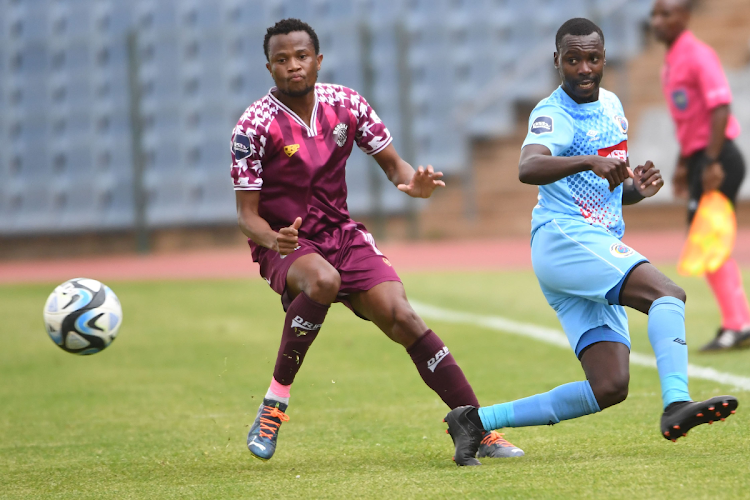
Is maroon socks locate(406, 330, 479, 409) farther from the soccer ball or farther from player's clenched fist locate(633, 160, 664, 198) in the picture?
the soccer ball

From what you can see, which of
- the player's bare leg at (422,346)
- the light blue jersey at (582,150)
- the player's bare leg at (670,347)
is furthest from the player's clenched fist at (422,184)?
the player's bare leg at (670,347)

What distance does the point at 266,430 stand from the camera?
4250 mm

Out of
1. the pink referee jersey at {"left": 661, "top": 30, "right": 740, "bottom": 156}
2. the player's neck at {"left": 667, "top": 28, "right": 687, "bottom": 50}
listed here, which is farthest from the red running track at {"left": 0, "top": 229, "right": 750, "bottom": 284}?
the player's neck at {"left": 667, "top": 28, "right": 687, "bottom": 50}

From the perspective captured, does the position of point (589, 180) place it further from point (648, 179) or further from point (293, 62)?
point (293, 62)

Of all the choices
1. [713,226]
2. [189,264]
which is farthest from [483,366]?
[189,264]

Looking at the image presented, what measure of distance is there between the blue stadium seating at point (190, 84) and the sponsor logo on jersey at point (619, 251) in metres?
14.2

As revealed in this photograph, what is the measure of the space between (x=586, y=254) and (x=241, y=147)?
61.5 inches

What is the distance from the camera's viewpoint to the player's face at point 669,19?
6840mm

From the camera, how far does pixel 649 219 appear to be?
664 inches

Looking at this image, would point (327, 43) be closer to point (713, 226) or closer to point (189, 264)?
point (189, 264)

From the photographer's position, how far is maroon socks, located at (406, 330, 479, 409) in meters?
4.21

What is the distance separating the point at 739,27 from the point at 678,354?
49.3ft

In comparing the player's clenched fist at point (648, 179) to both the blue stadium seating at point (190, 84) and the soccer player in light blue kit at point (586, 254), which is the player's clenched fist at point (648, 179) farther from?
the blue stadium seating at point (190, 84)

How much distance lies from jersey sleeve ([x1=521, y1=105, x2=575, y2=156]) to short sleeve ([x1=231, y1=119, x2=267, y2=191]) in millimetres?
1194
